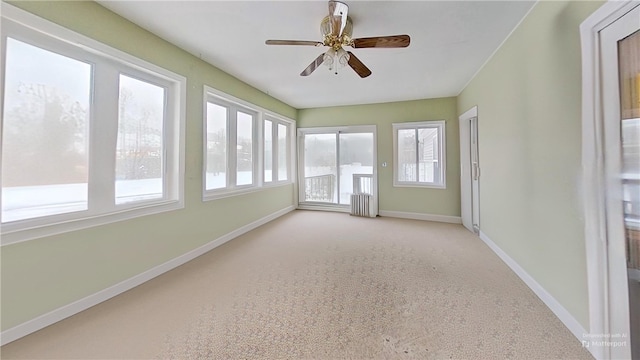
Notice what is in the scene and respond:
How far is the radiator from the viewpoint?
508 cm

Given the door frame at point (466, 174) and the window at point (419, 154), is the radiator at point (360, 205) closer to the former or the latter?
the window at point (419, 154)

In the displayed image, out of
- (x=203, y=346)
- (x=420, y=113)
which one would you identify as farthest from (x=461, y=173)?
(x=203, y=346)

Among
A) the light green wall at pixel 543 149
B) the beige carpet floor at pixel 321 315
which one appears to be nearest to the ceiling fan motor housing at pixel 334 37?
the light green wall at pixel 543 149

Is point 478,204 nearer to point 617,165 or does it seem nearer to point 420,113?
point 420,113

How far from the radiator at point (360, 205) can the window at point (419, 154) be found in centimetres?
74

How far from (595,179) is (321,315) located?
6.51 feet

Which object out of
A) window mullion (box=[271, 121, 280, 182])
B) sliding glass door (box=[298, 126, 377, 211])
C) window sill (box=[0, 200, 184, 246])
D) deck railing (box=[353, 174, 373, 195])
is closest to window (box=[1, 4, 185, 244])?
window sill (box=[0, 200, 184, 246])

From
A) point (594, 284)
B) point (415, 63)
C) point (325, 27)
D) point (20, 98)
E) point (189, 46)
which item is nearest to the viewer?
point (594, 284)

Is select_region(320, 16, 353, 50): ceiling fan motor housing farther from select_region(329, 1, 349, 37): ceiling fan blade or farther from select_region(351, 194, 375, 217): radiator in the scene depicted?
select_region(351, 194, 375, 217): radiator

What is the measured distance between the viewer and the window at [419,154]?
477cm

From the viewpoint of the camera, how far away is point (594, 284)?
1.41 metres

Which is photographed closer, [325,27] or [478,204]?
[325,27]

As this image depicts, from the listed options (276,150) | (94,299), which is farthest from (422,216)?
(94,299)

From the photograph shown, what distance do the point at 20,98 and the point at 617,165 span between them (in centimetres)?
383
